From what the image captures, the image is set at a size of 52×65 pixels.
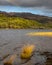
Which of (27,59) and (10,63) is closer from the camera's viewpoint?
(10,63)

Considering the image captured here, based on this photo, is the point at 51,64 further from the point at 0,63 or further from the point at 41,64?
the point at 0,63

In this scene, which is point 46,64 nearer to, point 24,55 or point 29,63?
point 29,63

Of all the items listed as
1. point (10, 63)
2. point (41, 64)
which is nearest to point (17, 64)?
point (10, 63)

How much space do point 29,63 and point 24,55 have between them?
4.59 meters

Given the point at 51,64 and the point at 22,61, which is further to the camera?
the point at 22,61

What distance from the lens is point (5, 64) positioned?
32719 mm

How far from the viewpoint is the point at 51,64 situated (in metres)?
33.0

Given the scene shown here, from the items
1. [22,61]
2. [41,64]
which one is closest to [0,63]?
[22,61]

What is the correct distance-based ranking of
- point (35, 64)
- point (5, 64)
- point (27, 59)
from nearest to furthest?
point (5, 64)
point (35, 64)
point (27, 59)

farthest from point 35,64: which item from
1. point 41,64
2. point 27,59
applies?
point 27,59

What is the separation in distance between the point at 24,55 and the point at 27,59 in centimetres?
159

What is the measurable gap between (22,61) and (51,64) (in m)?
6.00

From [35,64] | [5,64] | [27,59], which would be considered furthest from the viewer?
[27,59]

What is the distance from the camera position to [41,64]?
34375mm
